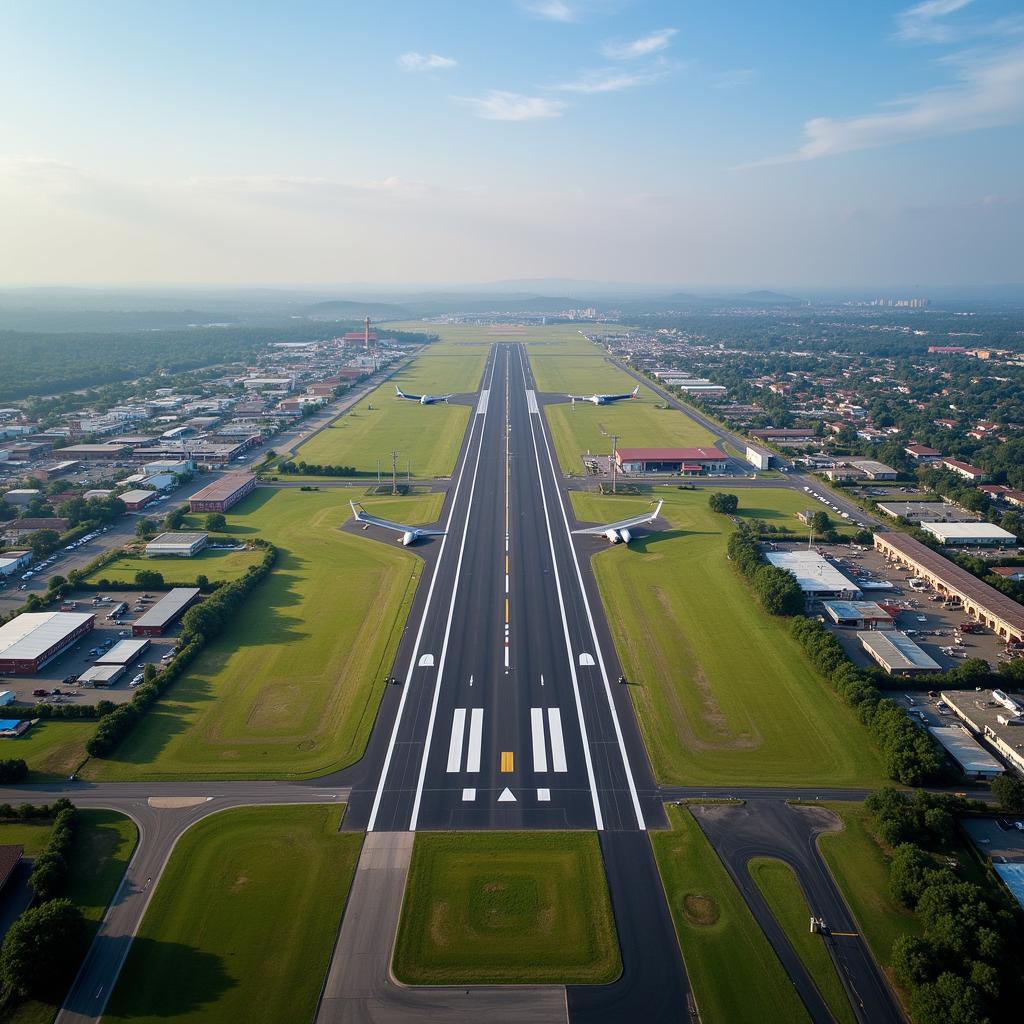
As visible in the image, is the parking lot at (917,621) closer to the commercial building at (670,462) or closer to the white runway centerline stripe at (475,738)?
the white runway centerline stripe at (475,738)

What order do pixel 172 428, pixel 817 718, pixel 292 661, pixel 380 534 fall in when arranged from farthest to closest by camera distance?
1. pixel 172 428
2. pixel 380 534
3. pixel 292 661
4. pixel 817 718

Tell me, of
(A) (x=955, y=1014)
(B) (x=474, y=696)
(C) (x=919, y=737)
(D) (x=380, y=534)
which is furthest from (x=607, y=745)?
(D) (x=380, y=534)

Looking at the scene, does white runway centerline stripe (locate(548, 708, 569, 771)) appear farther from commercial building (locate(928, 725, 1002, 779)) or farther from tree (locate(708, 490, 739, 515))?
tree (locate(708, 490, 739, 515))

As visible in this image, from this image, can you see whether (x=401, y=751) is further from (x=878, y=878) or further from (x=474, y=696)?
(x=878, y=878)

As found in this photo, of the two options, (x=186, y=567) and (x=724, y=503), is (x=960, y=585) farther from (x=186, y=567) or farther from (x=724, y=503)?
(x=186, y=567)

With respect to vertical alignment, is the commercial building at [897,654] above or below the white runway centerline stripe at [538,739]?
above

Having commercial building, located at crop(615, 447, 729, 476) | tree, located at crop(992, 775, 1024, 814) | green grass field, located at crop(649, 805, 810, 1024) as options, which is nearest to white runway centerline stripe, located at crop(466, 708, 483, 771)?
green grass field, located at crop(649, 805, 810, 1024)

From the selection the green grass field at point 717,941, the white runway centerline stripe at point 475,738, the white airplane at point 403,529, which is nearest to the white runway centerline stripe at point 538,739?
the white runway centerline stripe at point 475,738
